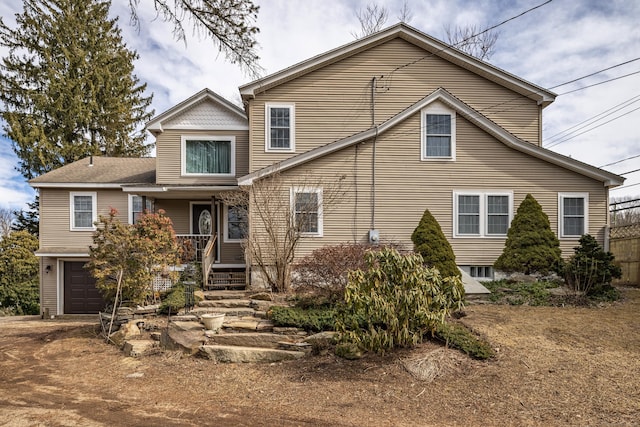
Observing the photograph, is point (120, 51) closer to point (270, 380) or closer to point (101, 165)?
point (101, 165)

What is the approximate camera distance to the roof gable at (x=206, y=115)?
1427cm

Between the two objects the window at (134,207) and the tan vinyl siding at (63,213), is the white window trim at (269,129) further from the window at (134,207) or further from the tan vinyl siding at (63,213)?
the tan vinyl siding at (63,213)

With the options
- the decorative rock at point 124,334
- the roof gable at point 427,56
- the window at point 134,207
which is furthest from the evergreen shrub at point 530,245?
the window at point 134,207

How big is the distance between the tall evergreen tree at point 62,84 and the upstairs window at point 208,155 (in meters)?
15.0

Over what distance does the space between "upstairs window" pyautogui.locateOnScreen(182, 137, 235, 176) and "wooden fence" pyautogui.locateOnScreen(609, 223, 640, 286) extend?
14.1 metres

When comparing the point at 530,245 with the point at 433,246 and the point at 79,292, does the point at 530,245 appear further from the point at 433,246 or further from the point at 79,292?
the point at 79,292

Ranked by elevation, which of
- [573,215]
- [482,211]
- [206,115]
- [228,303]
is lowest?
[228,303]

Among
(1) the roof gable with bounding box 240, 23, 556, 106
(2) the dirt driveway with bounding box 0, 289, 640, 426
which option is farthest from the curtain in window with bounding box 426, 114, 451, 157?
(2) the dirt driveway with bounding box 0, 289, 640, 426

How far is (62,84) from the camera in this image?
79.9 feet

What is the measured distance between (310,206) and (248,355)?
546 cm

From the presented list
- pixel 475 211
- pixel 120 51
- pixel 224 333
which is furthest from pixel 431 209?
pixel 120 51

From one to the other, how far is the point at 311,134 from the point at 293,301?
6.75 metres

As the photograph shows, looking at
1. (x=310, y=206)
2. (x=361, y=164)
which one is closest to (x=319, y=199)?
(x=310, y=206)

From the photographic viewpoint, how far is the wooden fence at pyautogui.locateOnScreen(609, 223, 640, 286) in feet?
42.1
